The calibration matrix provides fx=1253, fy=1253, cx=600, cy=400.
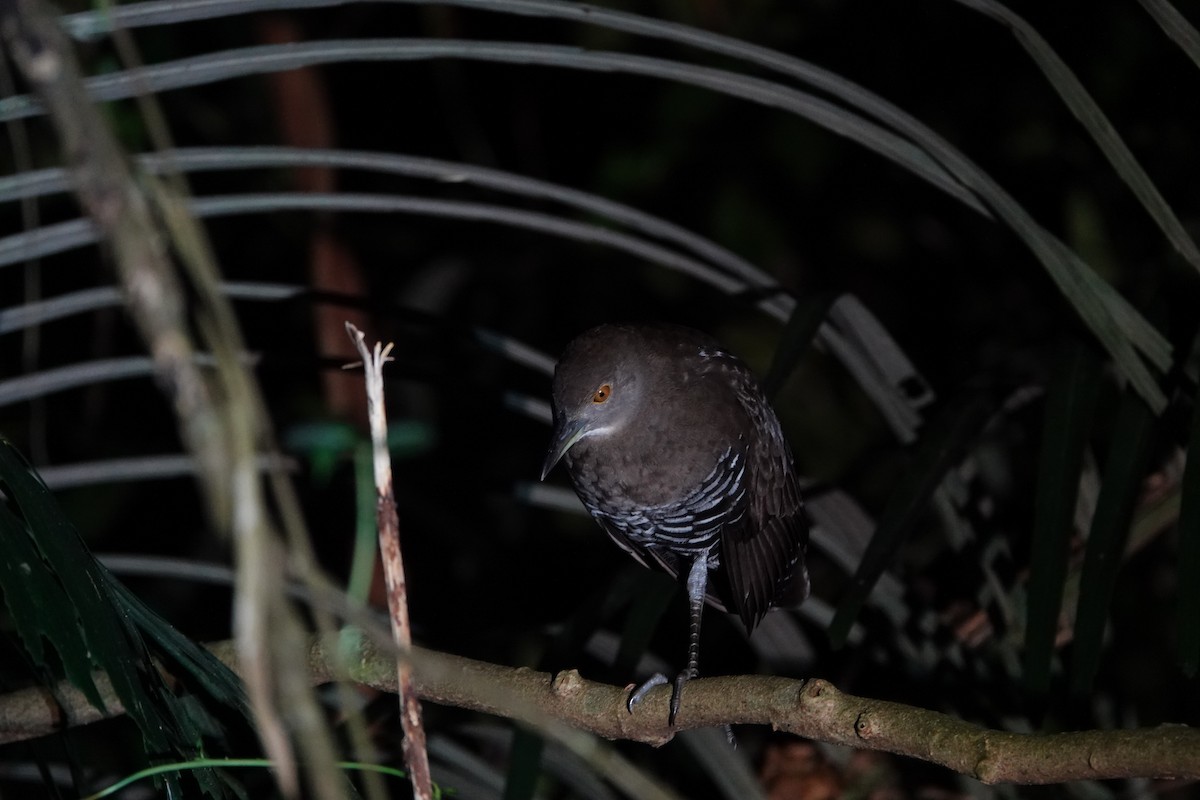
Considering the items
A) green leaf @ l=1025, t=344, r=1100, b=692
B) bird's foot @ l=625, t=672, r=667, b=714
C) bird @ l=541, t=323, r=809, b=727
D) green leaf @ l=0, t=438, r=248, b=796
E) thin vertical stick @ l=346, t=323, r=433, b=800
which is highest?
bird @ l=541, t=323, r=809, b=727

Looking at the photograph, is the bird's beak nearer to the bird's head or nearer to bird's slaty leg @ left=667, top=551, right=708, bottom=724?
the bird's head

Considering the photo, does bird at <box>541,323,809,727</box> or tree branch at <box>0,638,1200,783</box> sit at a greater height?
bird at <box>541,323,809,727</box>

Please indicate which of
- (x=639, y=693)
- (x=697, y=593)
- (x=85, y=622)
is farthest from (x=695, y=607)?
(x=85, y=622)

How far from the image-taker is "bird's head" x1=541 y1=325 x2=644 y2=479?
3006 mm

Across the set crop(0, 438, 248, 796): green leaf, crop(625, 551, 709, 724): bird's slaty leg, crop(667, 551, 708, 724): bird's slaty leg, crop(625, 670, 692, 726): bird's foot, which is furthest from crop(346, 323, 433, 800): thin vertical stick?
crop(667, 551, 708, 724): bird's slaty leg

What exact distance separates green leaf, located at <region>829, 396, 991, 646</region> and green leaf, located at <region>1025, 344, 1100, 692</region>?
20cm

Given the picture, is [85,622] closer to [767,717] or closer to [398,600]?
[398,600]

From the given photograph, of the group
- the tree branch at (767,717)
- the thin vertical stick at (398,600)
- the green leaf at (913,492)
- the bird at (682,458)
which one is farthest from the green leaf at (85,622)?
the bird at (682,458)

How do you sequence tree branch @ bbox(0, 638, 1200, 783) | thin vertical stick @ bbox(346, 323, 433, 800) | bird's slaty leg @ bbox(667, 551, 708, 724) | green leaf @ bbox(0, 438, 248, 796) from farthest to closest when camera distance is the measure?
bird's slaty leg @ bbox(667, 551, 708, 724)
green leaf @ bbox(0, 438, 248, 796)
tree branch @ bbox(0, 638, 1200, 783)
thin vertical stick @ bbox(346, 323, 433, 800)

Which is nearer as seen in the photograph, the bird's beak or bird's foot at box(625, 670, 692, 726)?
bird's foot at box(625, 670, 692, 726)

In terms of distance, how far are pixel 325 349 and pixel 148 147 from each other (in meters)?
1.25

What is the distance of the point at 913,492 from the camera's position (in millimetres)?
2406

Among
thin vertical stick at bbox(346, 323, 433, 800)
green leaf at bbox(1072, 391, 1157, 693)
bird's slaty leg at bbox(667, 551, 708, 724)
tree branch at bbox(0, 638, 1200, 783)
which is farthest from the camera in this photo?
bird's slaty leg at bbox(667, 551, 708, 724)

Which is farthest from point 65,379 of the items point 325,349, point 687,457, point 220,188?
point 220,188
